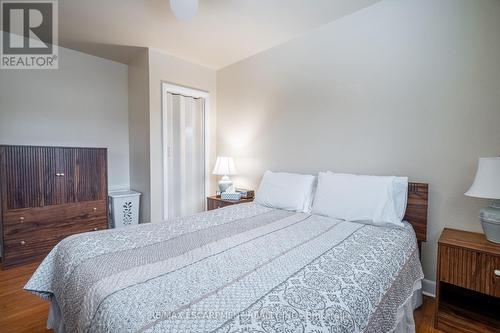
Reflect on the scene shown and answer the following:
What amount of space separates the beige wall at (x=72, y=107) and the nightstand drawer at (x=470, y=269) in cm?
368

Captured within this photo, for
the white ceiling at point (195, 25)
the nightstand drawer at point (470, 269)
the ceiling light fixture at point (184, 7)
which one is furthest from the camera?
the white ceiling at point (195, 25)

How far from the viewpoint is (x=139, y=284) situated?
940mm

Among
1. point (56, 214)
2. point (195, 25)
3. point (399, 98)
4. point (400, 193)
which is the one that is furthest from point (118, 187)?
point (399, 98)

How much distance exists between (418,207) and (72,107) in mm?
4011

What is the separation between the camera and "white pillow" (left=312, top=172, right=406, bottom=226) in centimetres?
187

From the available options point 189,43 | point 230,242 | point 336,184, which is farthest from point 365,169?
point 189,43

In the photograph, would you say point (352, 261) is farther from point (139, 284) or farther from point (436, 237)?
point (436, 237)

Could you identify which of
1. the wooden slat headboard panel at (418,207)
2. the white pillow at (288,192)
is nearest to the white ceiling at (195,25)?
the white pillow at (288,192)

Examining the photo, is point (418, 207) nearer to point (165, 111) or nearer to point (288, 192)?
point (288, 192)

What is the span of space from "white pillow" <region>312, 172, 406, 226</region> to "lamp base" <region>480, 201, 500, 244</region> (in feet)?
1.57

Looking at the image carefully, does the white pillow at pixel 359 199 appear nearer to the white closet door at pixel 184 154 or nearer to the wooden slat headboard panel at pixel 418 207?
the wooden slat headboard panel at pixel 418 207

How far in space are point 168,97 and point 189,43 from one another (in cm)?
72

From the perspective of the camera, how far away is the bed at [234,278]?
0.79 metres

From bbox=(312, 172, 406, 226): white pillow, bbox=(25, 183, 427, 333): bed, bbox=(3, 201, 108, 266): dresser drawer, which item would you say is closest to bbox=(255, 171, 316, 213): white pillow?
bbox=(312, 172, 406, 226): white pillow
